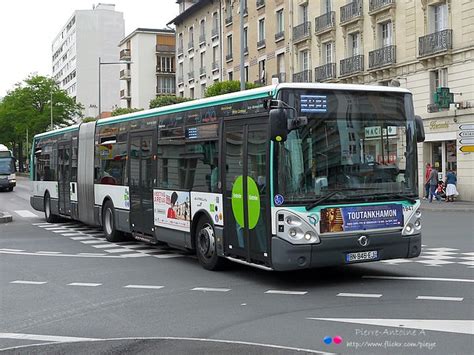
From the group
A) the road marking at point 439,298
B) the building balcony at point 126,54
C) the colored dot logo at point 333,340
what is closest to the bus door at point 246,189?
the road marking at point 439,298

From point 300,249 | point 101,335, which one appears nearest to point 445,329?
point 300,249

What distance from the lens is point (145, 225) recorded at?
1355 centimetres

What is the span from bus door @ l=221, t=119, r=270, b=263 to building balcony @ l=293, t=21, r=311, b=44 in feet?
109

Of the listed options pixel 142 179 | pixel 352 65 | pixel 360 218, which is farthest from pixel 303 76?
pixel 360 218

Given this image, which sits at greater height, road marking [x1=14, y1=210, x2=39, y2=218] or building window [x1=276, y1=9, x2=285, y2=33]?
building window [x1=276, y1=9, x2=285, y2=33]

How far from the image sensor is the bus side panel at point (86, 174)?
56.5 ft

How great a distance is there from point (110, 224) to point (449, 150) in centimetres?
2080

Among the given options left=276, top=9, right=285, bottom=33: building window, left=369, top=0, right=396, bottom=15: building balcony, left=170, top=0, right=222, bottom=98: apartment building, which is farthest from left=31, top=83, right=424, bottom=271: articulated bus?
left=170, top=0, right=222, bottom=98: apartment building

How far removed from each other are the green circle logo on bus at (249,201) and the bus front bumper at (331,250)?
58cm

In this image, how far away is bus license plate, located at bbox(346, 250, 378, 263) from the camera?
30.0 feet

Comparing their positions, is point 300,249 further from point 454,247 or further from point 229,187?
point 454,247

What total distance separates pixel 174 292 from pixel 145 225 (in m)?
4.59

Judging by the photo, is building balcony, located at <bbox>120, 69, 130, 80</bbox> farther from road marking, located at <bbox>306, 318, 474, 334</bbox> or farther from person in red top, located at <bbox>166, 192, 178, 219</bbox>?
road marking, located at <bbox>306, 318, 474, 334</bbox>

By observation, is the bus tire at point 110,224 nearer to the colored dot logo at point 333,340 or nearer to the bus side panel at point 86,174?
the bus side panel at point 86,174
